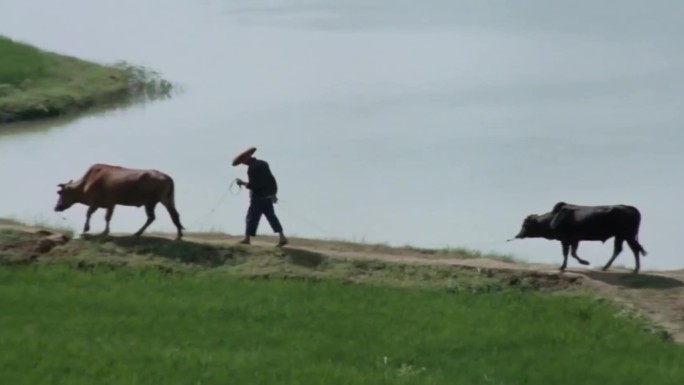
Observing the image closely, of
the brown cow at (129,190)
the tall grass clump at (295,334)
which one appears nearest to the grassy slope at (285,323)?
the tall grass clump at (295,334)

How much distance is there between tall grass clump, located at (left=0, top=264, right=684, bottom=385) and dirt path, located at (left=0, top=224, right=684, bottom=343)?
15.9 inches

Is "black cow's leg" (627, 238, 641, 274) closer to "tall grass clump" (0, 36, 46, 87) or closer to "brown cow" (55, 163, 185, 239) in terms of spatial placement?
"brown cow" (55, 163, 185, 239)

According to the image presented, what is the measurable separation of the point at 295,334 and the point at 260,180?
375cm

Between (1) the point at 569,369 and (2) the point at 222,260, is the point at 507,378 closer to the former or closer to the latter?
(1) the point at 569,369

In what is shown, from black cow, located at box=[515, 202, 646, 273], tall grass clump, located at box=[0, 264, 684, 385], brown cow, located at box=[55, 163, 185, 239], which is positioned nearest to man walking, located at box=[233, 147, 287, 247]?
brown cow, located at box=[55, 163, 185, 239]

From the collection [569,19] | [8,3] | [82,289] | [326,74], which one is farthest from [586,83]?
[8,3]

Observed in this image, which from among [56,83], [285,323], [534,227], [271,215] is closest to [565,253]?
[534,227]

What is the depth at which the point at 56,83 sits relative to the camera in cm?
3023

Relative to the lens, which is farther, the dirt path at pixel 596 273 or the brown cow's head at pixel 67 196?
the brown cow's head at pixel 67 196

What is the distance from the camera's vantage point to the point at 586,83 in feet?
112

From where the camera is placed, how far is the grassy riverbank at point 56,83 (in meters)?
27.7

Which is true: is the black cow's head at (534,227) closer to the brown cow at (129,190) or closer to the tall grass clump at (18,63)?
the brown cow at (129,190)

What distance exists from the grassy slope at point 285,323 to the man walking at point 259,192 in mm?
790

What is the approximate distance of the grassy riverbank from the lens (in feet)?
91.0
